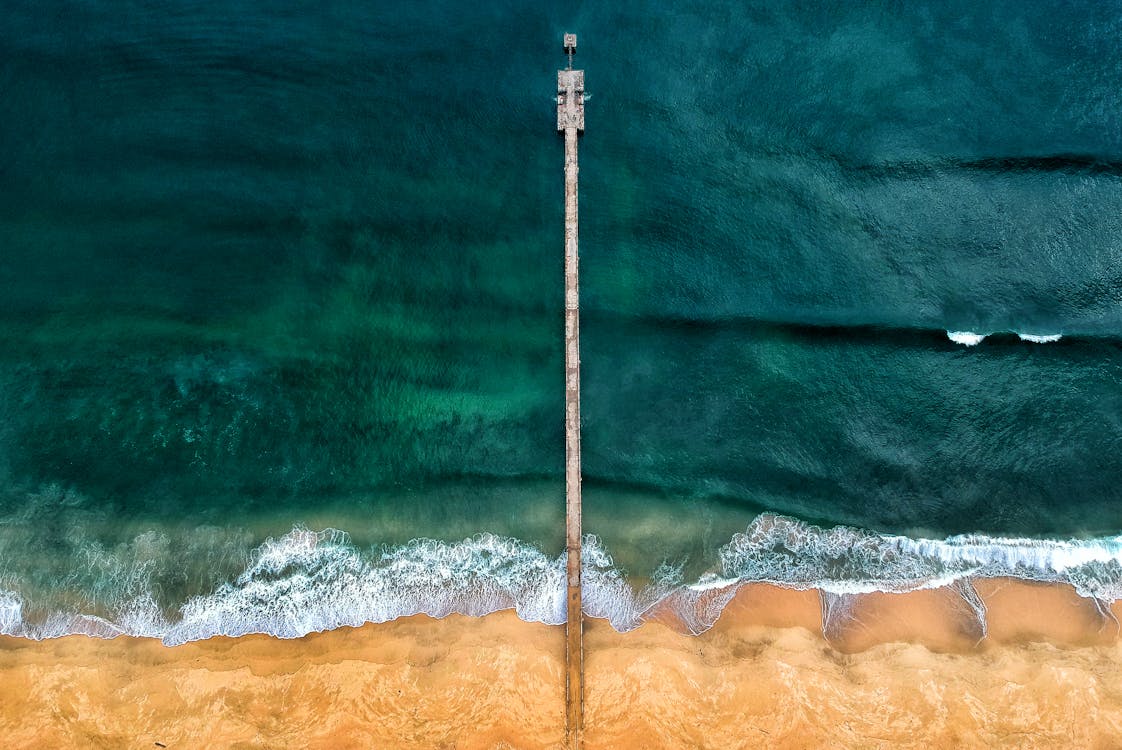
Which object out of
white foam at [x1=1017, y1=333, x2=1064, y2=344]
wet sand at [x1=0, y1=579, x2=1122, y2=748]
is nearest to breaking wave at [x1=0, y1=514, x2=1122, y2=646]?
wet sand at [x1=0, y1=579, x2=1122, y2=748]

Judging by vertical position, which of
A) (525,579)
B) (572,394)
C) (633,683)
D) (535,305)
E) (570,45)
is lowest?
(633,683)

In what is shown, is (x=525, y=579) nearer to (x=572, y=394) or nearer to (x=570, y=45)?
(x=572, y=394)

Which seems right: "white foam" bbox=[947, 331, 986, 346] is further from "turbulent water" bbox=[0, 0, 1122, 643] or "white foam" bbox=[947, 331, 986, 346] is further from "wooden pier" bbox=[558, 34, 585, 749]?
"wooden pier" bbox=[558, 34, 585, 749]

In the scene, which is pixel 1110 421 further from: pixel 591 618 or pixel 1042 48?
pixel 591 618

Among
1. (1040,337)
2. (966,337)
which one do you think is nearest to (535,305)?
(966,337)

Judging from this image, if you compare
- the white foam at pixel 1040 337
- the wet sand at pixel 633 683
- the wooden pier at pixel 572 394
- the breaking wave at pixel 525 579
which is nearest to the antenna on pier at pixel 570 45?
the wooden pier at pixel 572 394

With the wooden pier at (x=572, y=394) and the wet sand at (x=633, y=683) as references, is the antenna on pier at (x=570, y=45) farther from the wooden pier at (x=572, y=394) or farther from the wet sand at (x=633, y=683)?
the wet sand at (x=633, y=683)

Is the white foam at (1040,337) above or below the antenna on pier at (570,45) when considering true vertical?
below
